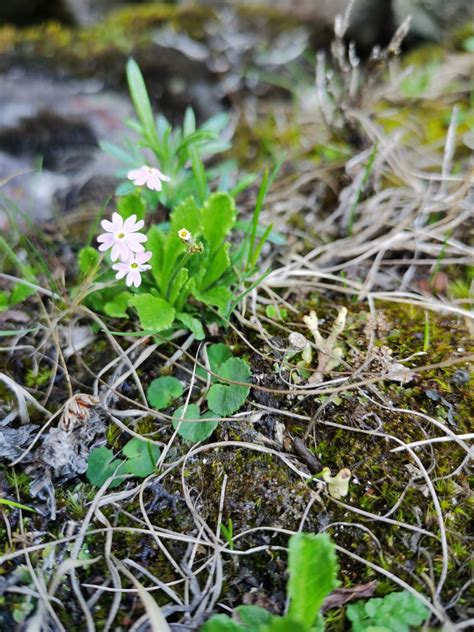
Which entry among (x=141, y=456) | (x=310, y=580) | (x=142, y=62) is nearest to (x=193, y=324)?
(x=141, y=456)

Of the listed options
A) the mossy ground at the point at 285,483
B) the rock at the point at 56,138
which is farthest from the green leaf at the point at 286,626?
the rock at the point at 56,138

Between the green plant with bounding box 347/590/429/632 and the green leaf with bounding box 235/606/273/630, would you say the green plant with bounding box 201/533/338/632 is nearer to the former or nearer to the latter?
the green leaf with bounding box 235/606/273/630

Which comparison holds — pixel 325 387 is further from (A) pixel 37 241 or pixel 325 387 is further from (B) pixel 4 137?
(B) pixel 4 137

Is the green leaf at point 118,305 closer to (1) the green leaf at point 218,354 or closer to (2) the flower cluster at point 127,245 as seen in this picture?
(2) the flower cluster at point 127,245

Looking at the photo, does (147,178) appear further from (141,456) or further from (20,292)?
(141,456)

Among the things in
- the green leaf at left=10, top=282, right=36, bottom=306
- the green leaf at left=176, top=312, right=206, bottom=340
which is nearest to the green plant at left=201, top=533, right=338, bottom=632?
the green leaf at left=176, top=312, right=206, bottom=340
